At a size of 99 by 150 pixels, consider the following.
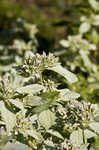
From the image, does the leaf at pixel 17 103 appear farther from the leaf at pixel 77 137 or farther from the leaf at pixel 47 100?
the leaf at pixel 77 137

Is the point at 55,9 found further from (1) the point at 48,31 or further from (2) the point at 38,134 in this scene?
(2) the point at 38,134

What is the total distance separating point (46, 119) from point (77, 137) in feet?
0.58

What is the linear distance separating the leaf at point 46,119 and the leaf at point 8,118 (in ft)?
0.39

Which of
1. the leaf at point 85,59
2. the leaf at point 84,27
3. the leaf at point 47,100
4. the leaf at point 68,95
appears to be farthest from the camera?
the leaf at point 84,27

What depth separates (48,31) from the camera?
4574 mm

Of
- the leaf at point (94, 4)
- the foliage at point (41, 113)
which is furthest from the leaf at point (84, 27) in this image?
the foliage at point (41, 113)

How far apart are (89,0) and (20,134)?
1.92 m

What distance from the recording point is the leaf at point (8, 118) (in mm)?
1305

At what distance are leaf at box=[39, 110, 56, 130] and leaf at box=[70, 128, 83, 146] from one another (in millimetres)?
118

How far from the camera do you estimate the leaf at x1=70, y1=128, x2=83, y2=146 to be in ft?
4.56

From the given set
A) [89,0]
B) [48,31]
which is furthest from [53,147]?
[48,31]

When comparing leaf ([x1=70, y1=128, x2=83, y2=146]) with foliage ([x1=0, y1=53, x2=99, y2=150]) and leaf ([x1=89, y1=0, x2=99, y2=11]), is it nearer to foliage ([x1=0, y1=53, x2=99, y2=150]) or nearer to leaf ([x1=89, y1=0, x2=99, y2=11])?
foliage ([x1=0, y1=53, x2=99, y2=150])

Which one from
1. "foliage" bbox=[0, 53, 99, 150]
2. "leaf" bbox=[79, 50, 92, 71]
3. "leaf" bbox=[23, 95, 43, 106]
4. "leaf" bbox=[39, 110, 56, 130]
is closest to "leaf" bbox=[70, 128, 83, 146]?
"foliage" bbox=[0, 53, 99, 150]

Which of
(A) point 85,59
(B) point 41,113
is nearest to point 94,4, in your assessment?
(A) point 85,59
